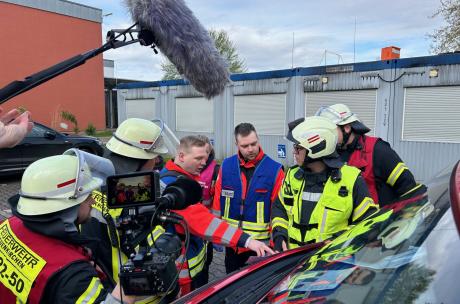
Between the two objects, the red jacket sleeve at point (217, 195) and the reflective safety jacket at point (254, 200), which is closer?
the reflective safety jacket at point (254, 200)

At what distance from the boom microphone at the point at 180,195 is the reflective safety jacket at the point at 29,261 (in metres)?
0.41

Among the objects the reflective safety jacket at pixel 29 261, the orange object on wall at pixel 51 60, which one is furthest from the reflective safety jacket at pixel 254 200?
the orange object on wall at pixel 51 60

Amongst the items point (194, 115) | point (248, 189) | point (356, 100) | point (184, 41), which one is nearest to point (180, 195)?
point (184, 41)

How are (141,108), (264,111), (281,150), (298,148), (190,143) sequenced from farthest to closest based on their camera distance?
(141,108) → (264,111) → (281,150) → (190,143) → (298,148)

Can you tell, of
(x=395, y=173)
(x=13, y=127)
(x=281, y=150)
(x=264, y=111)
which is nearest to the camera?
(x=13, y=127)

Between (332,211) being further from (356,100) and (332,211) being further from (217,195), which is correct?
(356,100)

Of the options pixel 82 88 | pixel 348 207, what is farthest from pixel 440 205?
pixel 82 88

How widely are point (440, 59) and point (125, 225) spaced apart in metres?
9.62

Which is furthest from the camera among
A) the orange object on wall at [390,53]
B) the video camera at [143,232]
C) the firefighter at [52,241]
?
the orange object on wall at [390,53]

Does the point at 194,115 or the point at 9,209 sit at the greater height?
the point at 194,115

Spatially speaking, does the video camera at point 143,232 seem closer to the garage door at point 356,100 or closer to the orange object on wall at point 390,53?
the garage door at point 356,100

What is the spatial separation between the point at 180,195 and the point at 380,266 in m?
0.84

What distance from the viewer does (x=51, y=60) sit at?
2623 centimetres

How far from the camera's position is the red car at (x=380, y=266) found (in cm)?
120
